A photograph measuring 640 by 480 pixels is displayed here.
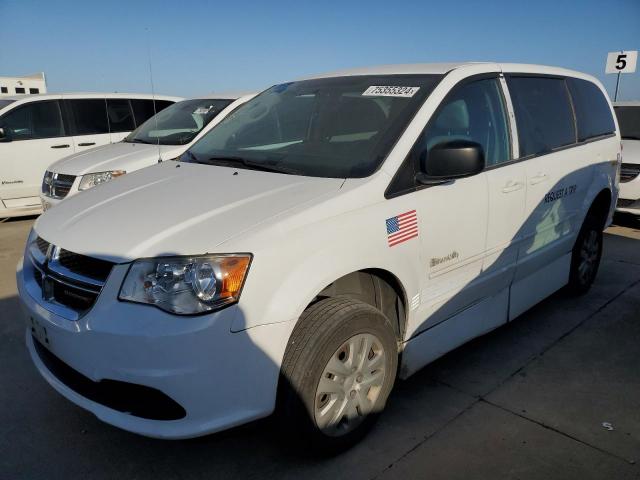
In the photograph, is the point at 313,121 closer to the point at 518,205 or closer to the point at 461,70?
the point at 461,70

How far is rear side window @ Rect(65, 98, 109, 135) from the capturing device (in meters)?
7.92

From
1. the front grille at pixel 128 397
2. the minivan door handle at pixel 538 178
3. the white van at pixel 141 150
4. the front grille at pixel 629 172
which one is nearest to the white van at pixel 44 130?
the white van at pixel 141 150

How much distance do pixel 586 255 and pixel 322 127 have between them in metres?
2.67

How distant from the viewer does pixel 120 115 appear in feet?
27.3

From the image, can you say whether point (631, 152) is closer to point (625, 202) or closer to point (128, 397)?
point (625, 202)

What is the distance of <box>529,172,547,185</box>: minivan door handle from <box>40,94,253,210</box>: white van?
3.53 metres

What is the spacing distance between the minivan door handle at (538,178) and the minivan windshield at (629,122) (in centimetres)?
560

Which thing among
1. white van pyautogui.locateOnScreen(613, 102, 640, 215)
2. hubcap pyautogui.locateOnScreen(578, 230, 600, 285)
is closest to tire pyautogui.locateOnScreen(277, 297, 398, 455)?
hubcap pyautogui.locateOnScreen(578, 230, 600, 285)

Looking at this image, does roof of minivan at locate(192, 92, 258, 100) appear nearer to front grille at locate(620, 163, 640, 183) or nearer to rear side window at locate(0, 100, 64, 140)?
rear side window at locate(0, 100, 64, 140)

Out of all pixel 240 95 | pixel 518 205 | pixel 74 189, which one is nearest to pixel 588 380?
pixel 518 205

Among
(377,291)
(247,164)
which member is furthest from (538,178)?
(247,164)

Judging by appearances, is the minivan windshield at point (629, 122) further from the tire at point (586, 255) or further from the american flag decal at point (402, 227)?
the american flag decal at point (402, 227)

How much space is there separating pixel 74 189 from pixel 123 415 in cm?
420

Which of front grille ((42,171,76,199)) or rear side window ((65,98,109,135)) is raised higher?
rear side window ((65,98,109,135))
